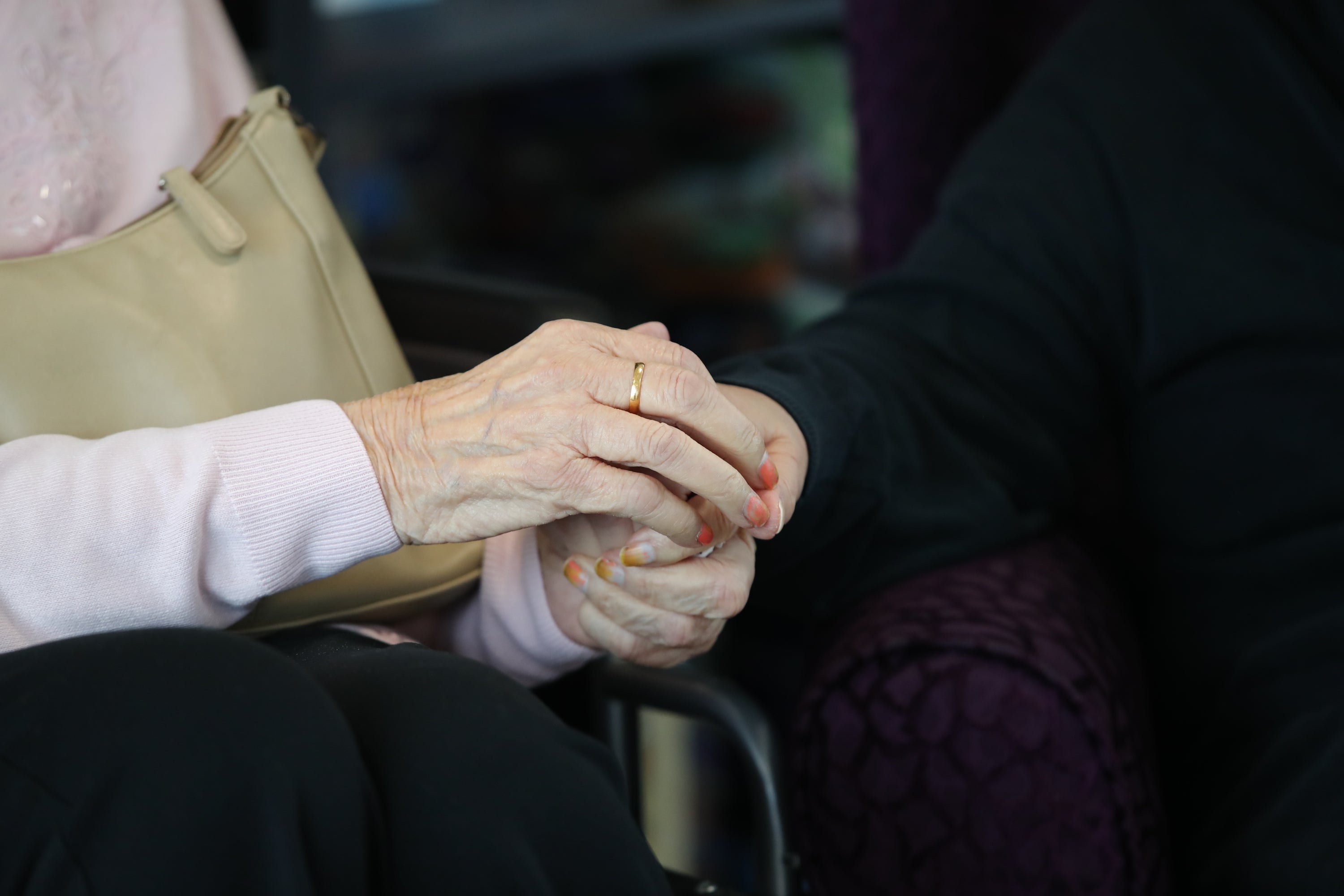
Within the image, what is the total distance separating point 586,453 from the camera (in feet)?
2.07

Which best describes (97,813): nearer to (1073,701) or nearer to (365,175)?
(1073,701)

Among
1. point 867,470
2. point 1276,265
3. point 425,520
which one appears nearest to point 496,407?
point 425,520

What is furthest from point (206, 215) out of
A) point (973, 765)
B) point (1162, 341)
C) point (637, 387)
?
point (1162, 341)

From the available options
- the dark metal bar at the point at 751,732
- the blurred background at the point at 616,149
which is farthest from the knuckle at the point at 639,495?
the blurred background at the point at 616,149

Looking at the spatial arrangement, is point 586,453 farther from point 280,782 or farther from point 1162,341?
point 1162,341

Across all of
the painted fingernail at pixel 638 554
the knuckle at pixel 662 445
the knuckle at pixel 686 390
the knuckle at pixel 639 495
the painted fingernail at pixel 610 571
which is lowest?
the painted fingernail at pixel 610 571

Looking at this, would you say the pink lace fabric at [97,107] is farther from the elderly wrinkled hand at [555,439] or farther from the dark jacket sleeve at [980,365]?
the dark jacket sleeve at [980,365]

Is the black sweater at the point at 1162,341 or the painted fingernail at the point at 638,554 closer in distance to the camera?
the painted fingernail at the point at 638,554

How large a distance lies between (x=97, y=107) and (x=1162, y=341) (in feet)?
2.90

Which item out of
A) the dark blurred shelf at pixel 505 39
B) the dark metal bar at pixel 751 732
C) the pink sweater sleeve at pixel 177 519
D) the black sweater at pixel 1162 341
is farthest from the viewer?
the dark blurred shelf at pixel 505 39

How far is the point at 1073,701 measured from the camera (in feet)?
2.24

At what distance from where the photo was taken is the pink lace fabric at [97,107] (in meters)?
0.72

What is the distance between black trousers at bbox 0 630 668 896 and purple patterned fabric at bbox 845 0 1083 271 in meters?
1.00

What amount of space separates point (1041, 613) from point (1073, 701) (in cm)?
9
